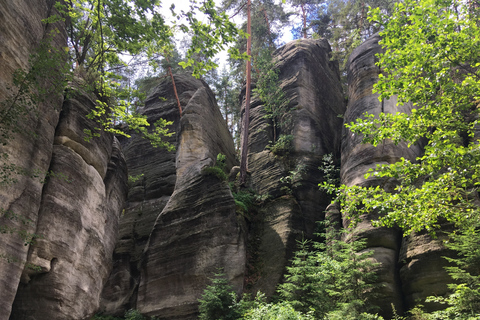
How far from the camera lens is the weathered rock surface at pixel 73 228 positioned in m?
9.27

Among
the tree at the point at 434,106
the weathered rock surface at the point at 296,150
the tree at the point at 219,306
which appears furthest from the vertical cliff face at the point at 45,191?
the tree at the point at 434,106

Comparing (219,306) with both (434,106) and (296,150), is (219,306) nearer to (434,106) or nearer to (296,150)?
(434,106)

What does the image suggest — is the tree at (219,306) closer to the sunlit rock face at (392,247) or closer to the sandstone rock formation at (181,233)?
the sandstone rock formation at (181,233)

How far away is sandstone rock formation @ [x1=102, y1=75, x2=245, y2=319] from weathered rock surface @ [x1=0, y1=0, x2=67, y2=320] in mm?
4762

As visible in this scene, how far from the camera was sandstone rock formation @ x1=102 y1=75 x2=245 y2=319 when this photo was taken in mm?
13562

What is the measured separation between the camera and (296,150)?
62.6 ft

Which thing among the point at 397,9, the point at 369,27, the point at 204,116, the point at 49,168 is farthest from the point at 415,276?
the point at 369,27

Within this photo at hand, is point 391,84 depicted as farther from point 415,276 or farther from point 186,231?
point 186,231

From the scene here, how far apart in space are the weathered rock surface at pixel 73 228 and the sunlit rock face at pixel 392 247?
28.9ft

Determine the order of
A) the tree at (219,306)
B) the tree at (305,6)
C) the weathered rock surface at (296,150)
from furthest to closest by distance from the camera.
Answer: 1. the tree at (305,6)
2. the weathered rock surface at (296,150)
3. the tree at (219,306)

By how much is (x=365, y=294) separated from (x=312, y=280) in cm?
172

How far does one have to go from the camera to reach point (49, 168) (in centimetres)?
1066

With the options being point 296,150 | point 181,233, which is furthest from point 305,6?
point 181,233

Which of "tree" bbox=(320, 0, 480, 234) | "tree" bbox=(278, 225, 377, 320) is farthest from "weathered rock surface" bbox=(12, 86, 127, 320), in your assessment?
"tree" bbox=(320, 0, 480, 234)
